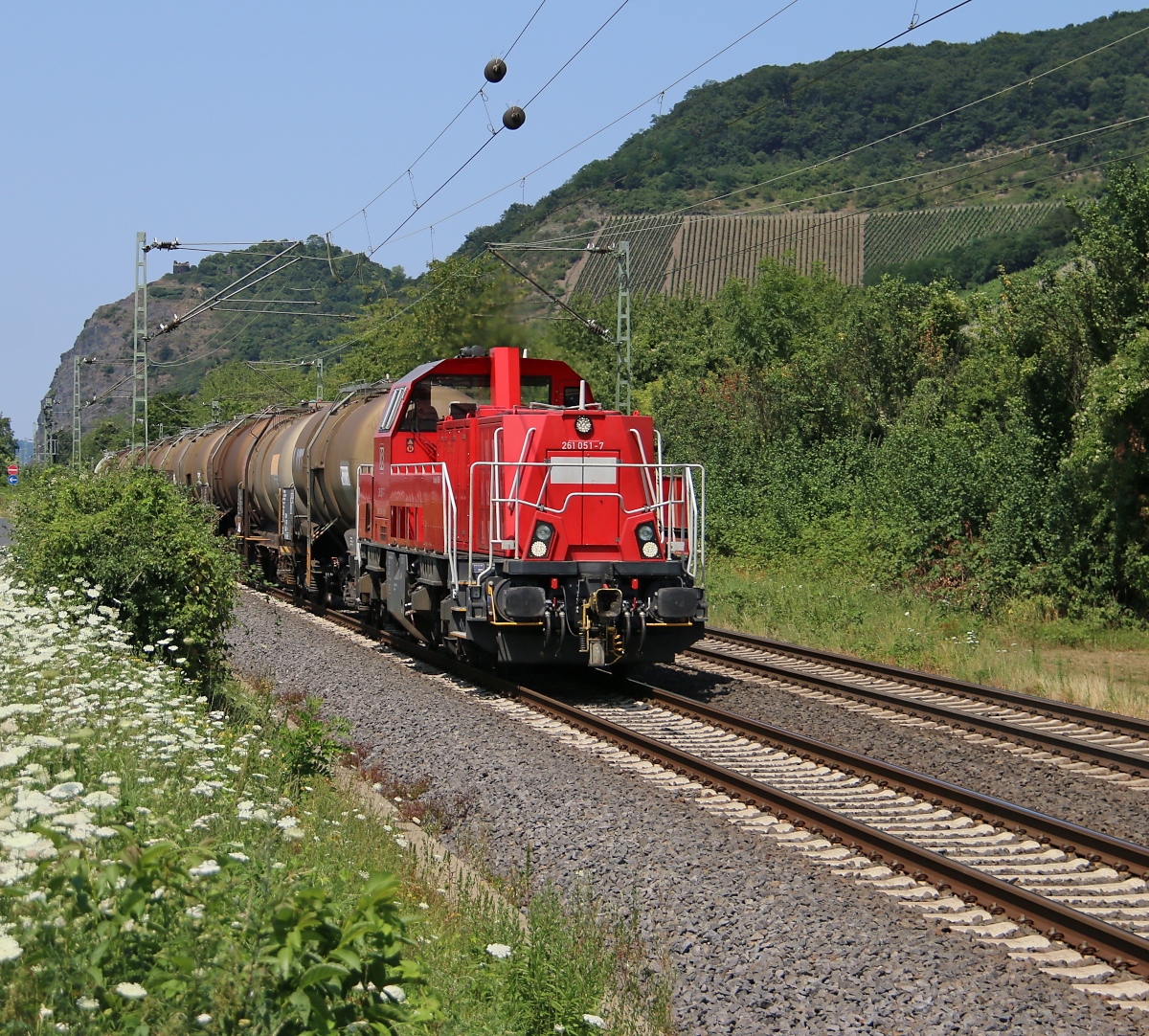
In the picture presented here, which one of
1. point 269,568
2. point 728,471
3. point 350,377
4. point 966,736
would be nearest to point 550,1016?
point 966,736

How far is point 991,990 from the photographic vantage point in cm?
534

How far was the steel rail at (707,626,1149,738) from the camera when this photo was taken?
11.4 meters

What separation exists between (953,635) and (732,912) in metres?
11.8

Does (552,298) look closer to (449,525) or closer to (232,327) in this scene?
(449,525)

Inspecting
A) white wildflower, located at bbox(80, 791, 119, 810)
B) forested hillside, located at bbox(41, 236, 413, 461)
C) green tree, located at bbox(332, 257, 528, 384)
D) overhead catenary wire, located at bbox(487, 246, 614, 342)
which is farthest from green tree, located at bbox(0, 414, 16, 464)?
white wildflower, located at bbox(80, 791, 119, 810)

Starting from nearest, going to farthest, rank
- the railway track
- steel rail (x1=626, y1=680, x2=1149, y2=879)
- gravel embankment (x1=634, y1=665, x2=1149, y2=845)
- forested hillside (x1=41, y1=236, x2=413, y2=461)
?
1. steel rail (x1=626, y1=680, x2=1149, y2=879)
2. gravel embankment (x1=634, y1=665, x2=1149, y2=845)
3. the railway track
4. forested hillside (x1=41, y1=236, x2=413, y2=461)

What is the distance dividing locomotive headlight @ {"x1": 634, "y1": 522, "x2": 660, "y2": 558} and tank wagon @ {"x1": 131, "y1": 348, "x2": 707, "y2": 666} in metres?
0.02

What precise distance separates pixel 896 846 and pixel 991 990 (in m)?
1.98

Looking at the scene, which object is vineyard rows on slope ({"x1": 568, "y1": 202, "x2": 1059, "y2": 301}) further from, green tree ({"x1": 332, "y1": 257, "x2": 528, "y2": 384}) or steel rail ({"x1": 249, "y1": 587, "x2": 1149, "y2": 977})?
steel rail ({"x1": 249, "y1": 587, "x2": 1149, "y2": 977})

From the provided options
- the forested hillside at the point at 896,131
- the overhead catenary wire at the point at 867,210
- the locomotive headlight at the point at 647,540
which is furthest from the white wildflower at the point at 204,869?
the forested hillside at the point at 896,131

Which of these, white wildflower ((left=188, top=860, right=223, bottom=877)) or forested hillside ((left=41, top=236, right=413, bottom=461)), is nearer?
white wildflower ((left=188, top=860, right=223, bottom=877))

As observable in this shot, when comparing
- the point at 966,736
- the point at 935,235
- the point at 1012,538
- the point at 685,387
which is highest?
the point at 935,235

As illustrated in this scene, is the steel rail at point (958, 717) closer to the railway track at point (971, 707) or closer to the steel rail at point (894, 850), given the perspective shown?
the railway track at point (971, 707)

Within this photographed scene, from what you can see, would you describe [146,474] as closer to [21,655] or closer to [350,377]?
[21,655]
